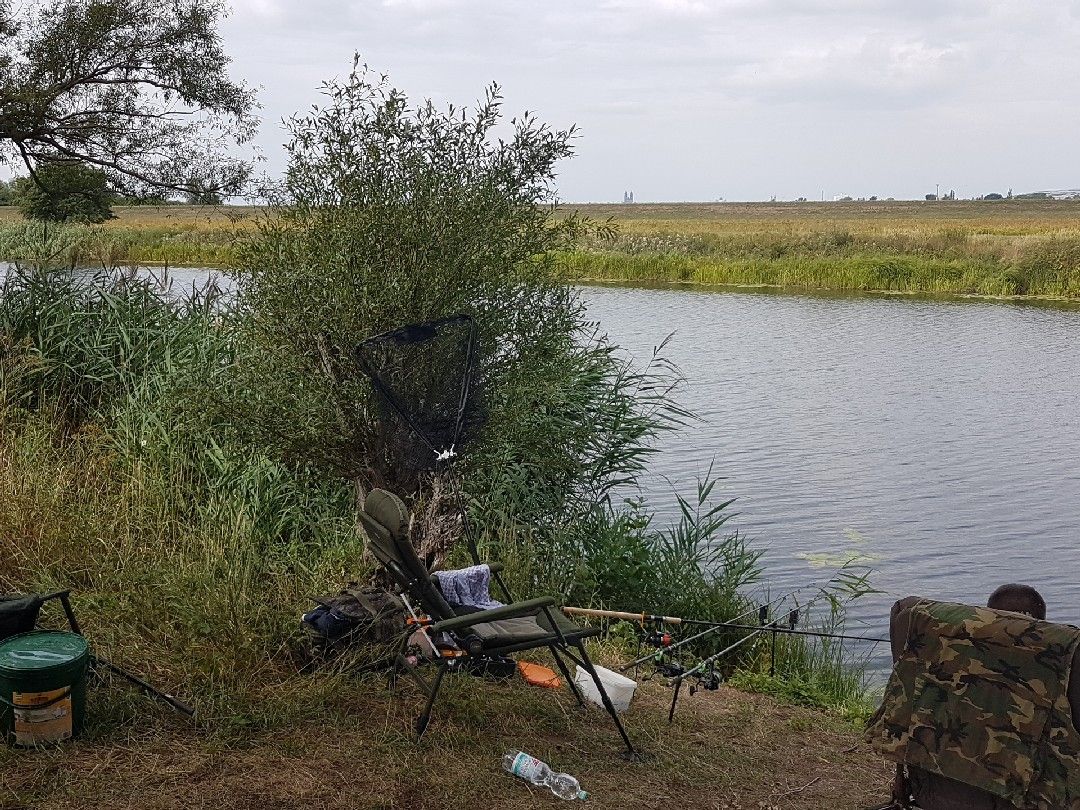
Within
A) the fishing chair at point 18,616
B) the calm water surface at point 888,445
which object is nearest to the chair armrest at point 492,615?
the fishing chair at point 18,616

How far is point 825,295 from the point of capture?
1266 inches

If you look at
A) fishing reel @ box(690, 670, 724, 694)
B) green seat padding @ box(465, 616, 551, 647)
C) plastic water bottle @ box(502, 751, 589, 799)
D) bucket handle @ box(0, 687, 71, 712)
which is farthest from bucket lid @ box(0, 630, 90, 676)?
fishing reel @ box(690, 670, 724, 694)

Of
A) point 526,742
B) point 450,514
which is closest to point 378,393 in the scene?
point 450,514

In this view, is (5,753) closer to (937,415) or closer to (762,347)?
(937,415)

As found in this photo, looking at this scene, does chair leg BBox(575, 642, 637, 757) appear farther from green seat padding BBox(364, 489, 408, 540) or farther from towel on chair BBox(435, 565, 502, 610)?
green seat padding BBox(364, 489, 408, 540)

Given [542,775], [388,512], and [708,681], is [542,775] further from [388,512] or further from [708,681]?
[388,512]

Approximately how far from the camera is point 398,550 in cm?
392

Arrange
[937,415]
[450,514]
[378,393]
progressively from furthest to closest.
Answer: [937,415] → [450,514] → [378,393]

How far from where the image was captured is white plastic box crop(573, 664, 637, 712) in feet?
15.0

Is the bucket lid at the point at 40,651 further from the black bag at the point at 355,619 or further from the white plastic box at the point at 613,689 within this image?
the white plastic box at the point at 613,689

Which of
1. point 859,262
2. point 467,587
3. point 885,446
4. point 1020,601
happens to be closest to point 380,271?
point 467,587

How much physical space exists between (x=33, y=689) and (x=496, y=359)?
2707 millimetres

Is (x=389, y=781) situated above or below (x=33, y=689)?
below

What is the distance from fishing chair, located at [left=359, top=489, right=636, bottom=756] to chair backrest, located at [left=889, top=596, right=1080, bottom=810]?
40.7 inches
